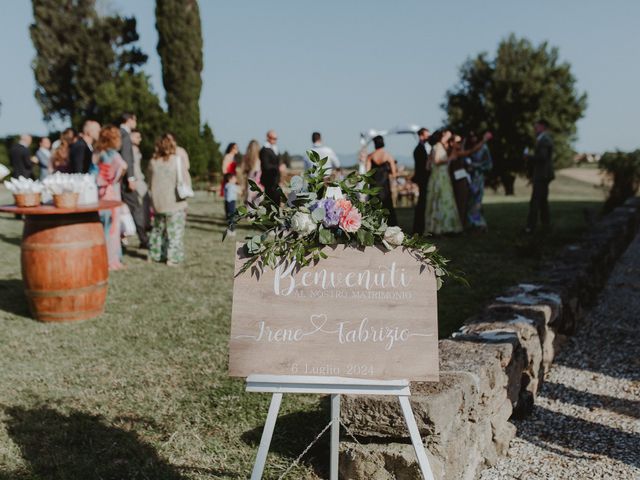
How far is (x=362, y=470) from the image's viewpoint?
2.55 meters

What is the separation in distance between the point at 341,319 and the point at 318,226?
0.35 meters

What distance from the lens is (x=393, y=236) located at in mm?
2176

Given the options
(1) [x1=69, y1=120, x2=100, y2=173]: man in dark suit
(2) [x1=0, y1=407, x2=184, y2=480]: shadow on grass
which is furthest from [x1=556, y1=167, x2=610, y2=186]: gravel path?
(2) [x1=0, y1=407, x2=184, y2=480]: shadow on grass

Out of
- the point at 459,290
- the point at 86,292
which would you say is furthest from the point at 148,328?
the point at 459,290

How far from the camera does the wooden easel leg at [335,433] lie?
95.1 inches

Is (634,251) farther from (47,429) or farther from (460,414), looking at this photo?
(47,429)

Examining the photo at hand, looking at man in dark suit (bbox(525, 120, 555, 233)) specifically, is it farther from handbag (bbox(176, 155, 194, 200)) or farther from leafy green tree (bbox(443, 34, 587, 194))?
leafy green tree (bbox(443, 34, 587, 194))

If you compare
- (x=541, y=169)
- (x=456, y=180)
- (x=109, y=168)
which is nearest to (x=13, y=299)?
(x=109, y=168)

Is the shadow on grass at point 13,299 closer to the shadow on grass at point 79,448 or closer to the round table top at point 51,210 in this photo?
the round table top at point 51,210

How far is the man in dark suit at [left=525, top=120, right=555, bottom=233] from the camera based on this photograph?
9562 millimetres

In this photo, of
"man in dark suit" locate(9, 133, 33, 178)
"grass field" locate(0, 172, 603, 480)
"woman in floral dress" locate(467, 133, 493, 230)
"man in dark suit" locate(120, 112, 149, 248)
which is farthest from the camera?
"man in dark suit" locate(9, 133, 33, 178)

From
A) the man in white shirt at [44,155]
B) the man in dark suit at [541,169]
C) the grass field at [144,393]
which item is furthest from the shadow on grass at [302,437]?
the man in white shirt at [44,155]

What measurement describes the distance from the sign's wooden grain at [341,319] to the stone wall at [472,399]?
1.31 ft

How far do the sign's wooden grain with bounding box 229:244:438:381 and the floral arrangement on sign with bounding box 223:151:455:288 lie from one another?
0.05 metres
